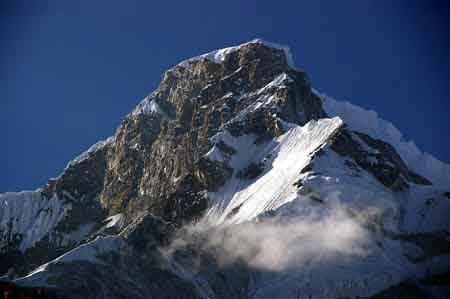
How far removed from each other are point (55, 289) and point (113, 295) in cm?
1230

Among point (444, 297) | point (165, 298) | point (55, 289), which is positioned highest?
point (55, 289)

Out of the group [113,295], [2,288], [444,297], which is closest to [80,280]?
[113,295]

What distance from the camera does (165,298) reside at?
200 metres

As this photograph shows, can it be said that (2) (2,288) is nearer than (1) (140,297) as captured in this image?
Yes

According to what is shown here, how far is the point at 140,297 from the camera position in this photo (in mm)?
195375

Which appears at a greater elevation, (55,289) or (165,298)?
(55,289)

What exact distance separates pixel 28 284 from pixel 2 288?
28.9 feet

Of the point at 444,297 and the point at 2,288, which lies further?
the point at 444,297

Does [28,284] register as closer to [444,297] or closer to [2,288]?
[2,288]

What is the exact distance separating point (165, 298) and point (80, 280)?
18195 millimetres

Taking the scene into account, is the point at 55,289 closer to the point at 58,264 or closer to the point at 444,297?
the point at 58,264

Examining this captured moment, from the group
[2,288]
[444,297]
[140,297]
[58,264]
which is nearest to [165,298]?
[140,297]

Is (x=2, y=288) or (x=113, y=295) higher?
(x=2, y=288)

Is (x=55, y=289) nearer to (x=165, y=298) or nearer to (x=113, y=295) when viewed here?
(x=113, y=295)
